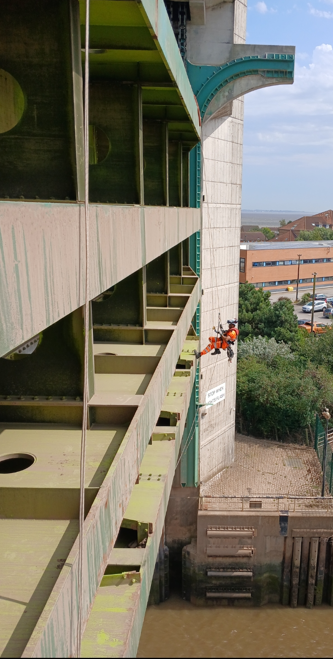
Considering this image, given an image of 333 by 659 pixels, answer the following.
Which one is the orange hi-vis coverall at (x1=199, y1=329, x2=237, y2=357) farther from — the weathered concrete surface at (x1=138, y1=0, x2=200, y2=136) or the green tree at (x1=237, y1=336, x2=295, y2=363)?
the green tree at (x1=237, y1=336, x2=295, y2=363)

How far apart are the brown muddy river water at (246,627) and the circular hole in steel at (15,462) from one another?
49.7 feet

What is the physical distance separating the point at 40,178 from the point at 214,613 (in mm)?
19915

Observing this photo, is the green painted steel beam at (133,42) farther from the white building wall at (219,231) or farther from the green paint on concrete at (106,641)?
the white building wall at (219,231)

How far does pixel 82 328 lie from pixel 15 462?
1.54 m

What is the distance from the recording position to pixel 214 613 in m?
20.2

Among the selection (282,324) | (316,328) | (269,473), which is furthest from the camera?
(316,328)

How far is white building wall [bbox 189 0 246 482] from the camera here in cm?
1777

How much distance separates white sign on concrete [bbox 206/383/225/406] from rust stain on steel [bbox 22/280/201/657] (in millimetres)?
14971

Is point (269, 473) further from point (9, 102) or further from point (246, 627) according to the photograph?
point (9, 102)

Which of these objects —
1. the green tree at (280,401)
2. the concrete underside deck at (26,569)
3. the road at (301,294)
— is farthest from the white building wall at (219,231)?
the road at (301,294)

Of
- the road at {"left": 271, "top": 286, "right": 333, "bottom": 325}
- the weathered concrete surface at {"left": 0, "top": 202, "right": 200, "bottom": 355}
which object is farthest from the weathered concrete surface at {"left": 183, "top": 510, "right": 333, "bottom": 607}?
the road at {"left": 271, "top": 286, "right": 333, "bottom": 325}

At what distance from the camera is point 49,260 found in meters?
3.00

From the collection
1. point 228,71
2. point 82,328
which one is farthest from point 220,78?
point 82,328

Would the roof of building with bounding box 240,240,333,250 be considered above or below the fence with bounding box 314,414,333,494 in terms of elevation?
above
